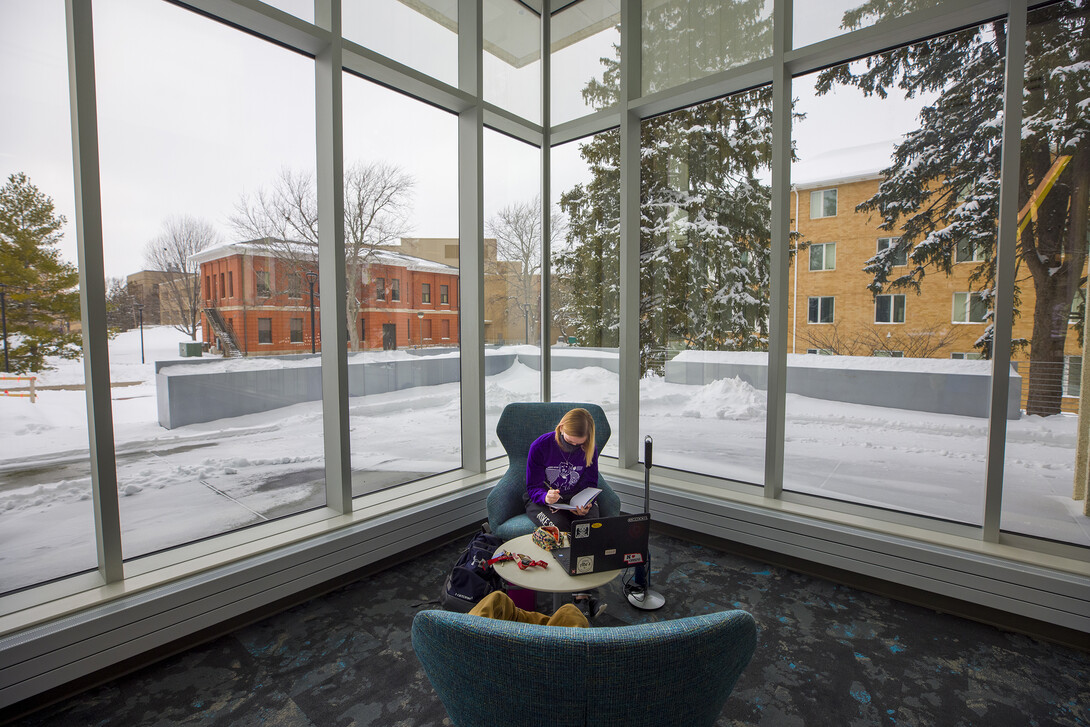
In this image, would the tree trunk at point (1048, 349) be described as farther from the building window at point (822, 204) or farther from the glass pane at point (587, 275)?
the glass pane at point (587, 275)

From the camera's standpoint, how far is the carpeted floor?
206 centimetres

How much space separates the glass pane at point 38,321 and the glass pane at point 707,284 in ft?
11.7

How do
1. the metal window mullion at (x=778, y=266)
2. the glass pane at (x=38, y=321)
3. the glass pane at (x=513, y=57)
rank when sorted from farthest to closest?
the glass pane at (x=513, y=57) → the metal window mullion at (x=778, y=266) → the glass pane at (x=38, y=321)

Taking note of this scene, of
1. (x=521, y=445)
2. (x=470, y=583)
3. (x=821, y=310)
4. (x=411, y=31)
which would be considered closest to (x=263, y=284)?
(x=521, y=445)

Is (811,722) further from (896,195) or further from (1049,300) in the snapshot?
(896,195)

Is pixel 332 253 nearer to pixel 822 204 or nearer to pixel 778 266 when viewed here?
pixel 778 266

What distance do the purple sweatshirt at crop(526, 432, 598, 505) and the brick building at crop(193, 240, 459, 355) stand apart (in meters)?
1.43

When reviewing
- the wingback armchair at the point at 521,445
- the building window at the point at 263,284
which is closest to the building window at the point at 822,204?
the wingback armchair at the point at 521,445

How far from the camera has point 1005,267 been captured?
2.78 meters

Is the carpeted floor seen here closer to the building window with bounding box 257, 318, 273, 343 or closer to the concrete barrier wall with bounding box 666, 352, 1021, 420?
the concrete barrier wall with bounding box 666, 352, 1021, 420

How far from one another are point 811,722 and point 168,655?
9.48 ft

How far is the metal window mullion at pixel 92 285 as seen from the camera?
2.29 meters

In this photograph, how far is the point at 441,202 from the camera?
3.99 meters

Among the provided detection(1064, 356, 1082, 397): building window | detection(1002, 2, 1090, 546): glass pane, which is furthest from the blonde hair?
detection(1064, 356, 1082, 397): building window
